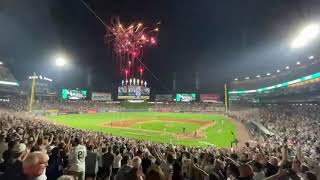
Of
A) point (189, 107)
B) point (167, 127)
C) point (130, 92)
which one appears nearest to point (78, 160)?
point (167, 127)

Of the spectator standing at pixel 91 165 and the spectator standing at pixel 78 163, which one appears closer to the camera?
the spectator standing at pixel 78 163

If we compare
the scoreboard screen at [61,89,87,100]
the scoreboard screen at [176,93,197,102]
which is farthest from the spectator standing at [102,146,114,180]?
the scoreboard screen at [176,93,197,102]

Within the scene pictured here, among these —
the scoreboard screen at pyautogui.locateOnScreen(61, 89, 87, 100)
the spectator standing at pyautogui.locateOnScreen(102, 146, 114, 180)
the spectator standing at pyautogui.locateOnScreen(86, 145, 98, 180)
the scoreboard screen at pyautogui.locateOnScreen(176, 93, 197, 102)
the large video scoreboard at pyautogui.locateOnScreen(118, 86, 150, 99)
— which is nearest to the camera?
the spectator standing at pyautogui.locateOnScreen(86, 145, 98, 180)

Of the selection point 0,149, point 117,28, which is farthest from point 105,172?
point 117,28

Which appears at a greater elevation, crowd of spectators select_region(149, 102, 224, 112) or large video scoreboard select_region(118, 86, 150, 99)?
large video scoreboard select_region(118, 86, 150, 99)

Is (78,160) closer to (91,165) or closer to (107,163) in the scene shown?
(91,165)

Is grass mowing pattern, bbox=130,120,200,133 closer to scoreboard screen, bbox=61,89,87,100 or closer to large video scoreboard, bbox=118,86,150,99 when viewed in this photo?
scoreboard screen, bbox=61,89,87,100

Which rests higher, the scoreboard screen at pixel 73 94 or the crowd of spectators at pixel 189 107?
the scoreboard screen at pixel 73 94

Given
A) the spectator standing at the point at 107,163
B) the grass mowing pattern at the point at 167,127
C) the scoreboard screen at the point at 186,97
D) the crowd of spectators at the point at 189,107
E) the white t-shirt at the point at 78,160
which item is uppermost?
the scoreboard screen at the point at 186,97

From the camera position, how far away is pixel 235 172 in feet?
20.0

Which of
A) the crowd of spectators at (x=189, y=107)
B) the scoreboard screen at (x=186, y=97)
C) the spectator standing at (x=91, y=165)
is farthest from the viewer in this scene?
the scoreboard screen at (x=186, y=97)

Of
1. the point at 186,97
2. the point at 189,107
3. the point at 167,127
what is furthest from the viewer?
the point at 186,97

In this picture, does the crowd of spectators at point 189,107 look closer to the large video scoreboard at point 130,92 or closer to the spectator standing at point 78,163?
the large video scoreboard at point 130,92

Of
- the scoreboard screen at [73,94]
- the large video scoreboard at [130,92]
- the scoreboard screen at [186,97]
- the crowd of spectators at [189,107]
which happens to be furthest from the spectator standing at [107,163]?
the scoreboard screen at [186,97]
